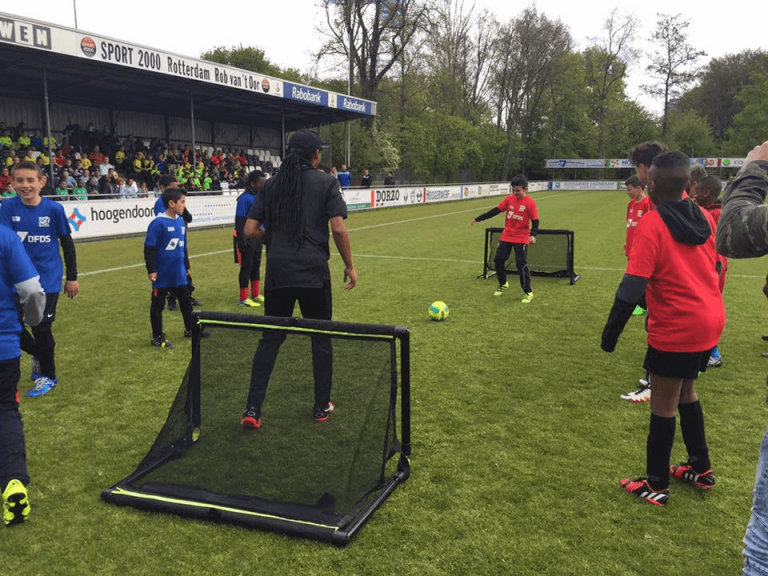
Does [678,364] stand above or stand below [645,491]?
above

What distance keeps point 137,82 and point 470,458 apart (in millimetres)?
23110

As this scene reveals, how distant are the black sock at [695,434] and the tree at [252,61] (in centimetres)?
5402

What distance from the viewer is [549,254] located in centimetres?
1090

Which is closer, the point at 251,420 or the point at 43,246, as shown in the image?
the point at 251,420

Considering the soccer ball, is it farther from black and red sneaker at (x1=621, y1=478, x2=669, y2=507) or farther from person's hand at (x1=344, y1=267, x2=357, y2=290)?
black and red sneaker at (x1=621, y1=478, x2=669, y2=507)

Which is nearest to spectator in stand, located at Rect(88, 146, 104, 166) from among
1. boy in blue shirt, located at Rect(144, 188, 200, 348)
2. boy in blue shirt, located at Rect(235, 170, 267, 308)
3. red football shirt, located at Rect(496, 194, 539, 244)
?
boy in blue shirt, located at Rect(235, 170, 267, 308)

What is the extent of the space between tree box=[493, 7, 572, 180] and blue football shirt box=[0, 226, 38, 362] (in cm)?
Result: 6223

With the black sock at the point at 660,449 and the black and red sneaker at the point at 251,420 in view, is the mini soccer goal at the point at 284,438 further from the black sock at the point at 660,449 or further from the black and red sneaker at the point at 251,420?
the black sock at the point at 660,449

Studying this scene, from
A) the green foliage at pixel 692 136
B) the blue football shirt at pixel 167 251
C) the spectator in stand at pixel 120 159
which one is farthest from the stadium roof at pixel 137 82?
the green foliage at pixel 692 136

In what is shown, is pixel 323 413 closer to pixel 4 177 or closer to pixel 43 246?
pixel 43 246

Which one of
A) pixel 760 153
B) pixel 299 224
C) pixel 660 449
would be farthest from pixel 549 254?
pixel 760 153

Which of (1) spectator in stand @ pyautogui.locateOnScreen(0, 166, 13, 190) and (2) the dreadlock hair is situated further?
(1) spectator in stand @ pyautogui.locateOnScreen(0, 166, 13, 190)

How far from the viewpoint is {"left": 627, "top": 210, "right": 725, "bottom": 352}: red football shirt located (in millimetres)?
3016

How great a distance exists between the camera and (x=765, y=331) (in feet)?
23.6
